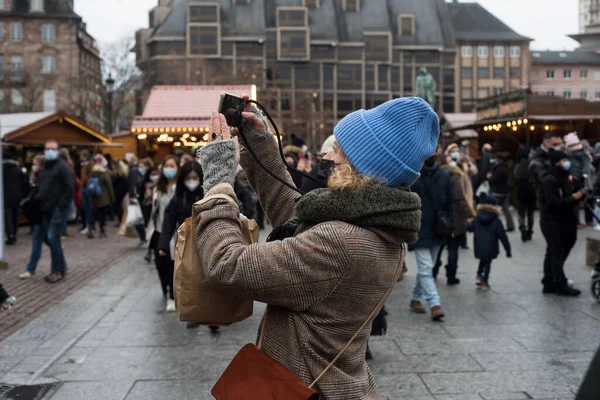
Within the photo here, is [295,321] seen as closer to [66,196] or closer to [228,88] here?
[66,196]

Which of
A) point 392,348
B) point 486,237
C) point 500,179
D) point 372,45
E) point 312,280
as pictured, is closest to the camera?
point 312,280

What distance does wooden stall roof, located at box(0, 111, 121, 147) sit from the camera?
20.7 m

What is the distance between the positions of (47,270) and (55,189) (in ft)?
6.41

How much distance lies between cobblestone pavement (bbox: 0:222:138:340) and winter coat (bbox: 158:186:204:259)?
1.62 m

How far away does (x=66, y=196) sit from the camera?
1052cm

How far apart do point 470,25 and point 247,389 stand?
89.1 metres

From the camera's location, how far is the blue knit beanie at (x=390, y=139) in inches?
89.6

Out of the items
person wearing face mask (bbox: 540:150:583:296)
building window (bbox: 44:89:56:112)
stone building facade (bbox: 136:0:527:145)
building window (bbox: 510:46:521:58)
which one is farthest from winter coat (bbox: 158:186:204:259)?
building window (bbox: 510:46:521:58)

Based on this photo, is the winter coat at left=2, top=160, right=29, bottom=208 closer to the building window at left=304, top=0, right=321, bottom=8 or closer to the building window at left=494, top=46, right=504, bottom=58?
the building window at left=304, top=0, right=321, bottom=8

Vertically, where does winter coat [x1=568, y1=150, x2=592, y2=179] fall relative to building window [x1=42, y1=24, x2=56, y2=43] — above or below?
below

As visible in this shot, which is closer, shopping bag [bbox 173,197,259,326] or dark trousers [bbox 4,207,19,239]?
shopping bag [bbox 173,197,259,326]

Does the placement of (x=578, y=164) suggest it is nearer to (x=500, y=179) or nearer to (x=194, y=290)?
(x=500, y=179)

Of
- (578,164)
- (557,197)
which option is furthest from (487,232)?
(578,164)

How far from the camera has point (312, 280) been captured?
218 centimetres
